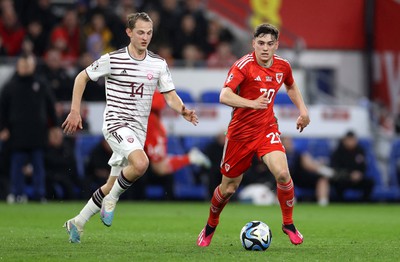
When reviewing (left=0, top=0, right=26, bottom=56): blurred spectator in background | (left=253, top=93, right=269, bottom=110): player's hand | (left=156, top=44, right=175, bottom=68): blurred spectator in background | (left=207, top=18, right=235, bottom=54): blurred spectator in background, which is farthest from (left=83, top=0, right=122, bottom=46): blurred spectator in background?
(left=253, top=93, right=269, bottom=110): player's hand

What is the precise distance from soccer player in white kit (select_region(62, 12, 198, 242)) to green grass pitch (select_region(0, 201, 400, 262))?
0.55 m

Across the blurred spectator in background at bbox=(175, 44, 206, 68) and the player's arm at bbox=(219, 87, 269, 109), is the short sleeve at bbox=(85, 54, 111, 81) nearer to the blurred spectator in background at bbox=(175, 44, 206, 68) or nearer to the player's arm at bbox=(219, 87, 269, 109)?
the player's arm at bbox=(219, 87, 269, 109)

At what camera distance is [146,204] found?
65.9 feet

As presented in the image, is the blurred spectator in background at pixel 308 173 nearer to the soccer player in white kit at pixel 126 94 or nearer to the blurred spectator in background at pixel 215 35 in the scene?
the blurred spectator in background at pixel 215 35

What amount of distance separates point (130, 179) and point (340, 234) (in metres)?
3.25

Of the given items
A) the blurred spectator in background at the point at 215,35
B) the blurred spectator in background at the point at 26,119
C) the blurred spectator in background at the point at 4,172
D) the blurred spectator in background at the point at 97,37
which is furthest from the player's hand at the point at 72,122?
the blurred spectator in background at the point at 215,35

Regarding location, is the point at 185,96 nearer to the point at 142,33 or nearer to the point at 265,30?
the point at 142,33

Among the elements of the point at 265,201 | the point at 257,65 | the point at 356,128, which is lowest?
the point at 265,201

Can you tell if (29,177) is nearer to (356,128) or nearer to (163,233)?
(356,128)

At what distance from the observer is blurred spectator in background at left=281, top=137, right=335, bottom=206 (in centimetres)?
2161

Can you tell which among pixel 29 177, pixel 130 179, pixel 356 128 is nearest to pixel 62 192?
pixel 29 177

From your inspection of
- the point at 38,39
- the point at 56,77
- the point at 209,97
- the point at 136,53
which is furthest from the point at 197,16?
the point at 136,53

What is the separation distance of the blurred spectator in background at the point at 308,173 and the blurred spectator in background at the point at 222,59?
8.00ft

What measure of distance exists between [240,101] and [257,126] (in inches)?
22.8
